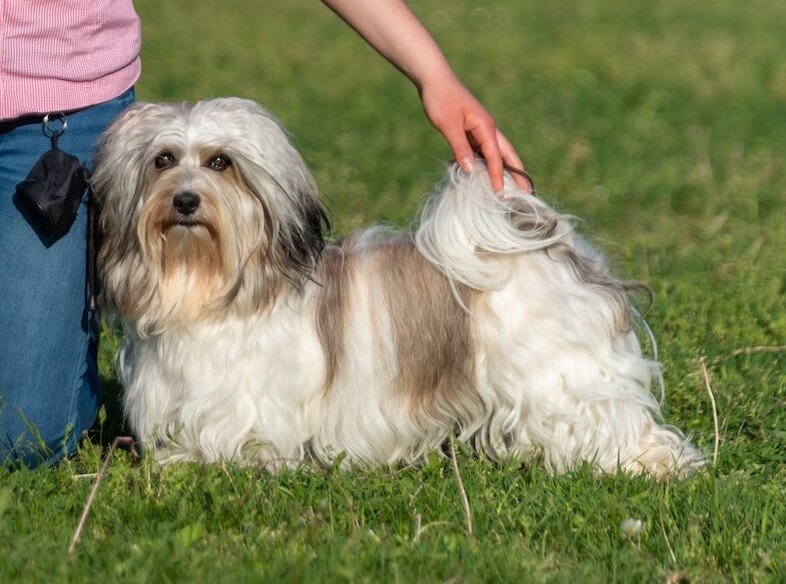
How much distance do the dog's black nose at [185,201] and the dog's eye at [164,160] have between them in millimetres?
132

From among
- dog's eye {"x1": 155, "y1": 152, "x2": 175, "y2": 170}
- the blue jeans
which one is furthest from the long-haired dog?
the blue jeans

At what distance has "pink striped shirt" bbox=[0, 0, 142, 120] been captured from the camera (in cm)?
433

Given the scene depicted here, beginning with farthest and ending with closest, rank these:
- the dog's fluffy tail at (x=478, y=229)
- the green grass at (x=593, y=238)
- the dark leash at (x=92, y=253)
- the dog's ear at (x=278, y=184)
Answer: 1. the dark leash at (x=92, y=253)
2. the dog's fluffy tail at (x=478, y=229)
3. the dog's ear at (x=278, y=184)
4. the green grass at (x=593, y=238)

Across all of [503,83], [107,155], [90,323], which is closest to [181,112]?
[107,155]

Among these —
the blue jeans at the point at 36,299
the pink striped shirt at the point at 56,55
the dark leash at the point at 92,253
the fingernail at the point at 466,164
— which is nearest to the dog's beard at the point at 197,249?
the dark leash at the point at 92,253

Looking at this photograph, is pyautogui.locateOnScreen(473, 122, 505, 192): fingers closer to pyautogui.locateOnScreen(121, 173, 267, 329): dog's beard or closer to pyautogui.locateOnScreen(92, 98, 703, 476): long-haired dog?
pyautogui.locateOnScreen(92, 98, 703, 476): long-haired dog

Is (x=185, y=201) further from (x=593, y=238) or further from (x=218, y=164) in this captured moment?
(x=593, y=238)

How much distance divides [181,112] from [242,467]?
3.43 feet

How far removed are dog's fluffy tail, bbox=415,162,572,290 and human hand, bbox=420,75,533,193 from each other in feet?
0.12

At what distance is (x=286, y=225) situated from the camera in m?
4.00

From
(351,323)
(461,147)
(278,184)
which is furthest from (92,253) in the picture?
(461,147)

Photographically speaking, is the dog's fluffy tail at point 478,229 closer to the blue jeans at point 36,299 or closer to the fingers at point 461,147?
the fingers at point 461,147

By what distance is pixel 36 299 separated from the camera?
446cm

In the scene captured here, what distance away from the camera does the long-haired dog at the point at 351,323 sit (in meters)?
3.98
